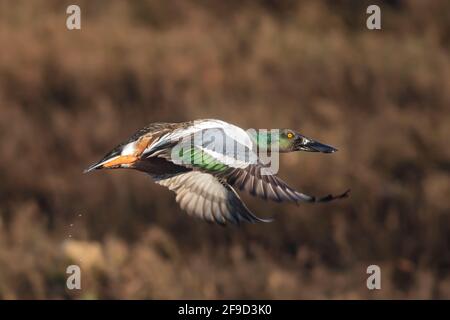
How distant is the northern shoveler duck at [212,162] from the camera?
3371 mm

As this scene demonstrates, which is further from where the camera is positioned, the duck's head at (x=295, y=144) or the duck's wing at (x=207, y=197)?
the duck's head at (x=295, y=144)

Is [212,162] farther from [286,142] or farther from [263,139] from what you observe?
[286,142]

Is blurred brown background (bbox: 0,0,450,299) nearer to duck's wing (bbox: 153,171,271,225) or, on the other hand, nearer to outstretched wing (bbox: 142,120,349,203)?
duck's wing (bbox: 153,171,271,225)

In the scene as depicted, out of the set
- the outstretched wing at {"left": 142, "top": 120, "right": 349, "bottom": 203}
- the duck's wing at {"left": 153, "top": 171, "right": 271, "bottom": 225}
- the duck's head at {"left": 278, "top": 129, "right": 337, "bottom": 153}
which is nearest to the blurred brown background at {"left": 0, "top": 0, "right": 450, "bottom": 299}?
the duck's wing at {"left": 153, "top": 171, "right": 271, "bottom": 225}

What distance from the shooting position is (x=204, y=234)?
331 inches

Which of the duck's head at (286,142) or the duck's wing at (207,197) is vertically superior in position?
the duck's head at (286,142)

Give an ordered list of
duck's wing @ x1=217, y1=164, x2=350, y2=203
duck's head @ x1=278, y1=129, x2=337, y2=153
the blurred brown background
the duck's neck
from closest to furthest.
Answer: duck's wing @ x1=217, y1=164, x2=350, y2=203
the duck's neck
duck's head @ x1=278, y1=129, x2=337, y2=153
the blurred brown background

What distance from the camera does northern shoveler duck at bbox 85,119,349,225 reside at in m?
3.37

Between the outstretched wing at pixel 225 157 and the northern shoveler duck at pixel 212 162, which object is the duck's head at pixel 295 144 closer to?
the northern shoveler duck at pixel 212 162

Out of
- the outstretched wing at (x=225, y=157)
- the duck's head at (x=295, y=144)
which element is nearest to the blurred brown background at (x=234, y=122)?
the duck's head at (x=295, y=144)

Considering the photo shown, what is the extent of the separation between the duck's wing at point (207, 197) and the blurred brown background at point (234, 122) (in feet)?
9.75

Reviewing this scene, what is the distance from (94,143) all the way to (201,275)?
1.89 meters

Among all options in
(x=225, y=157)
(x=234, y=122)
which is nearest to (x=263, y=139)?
(x=225, y=157)
